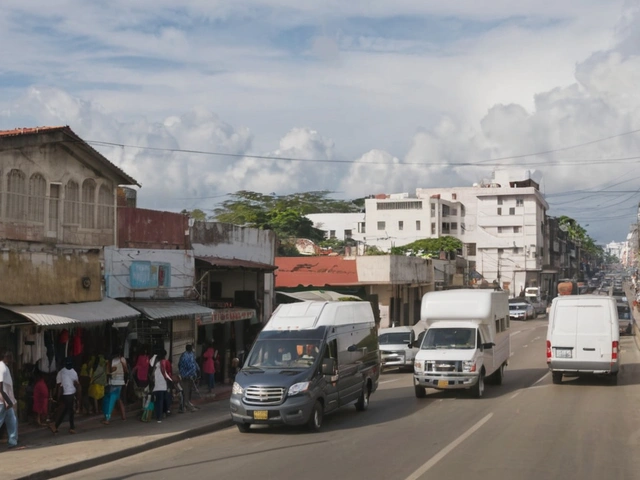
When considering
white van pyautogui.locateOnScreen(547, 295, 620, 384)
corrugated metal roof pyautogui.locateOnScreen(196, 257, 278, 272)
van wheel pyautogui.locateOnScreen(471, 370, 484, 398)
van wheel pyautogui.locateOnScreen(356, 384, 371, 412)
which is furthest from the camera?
corrugated metal roof pyautogui.locateOnScreen(196, 257, 278, 272)

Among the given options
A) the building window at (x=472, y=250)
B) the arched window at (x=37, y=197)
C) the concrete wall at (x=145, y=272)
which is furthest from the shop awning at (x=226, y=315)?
the building window at (x=472, y=250)

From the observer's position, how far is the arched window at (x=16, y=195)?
17.3 meters

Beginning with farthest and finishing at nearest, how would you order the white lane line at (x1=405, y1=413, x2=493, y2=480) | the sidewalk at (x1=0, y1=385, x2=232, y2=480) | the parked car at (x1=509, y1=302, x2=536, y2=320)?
the parked car at (x1=509, y1=302, x2=536, y2=320) → the sidewalk at (x1=0, y1=385, x2=232, y2=480) → the white lane line at (x1=405, y1=413, x2=493, y2=480)

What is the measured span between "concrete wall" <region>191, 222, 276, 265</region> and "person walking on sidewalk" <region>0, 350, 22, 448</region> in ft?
37.4

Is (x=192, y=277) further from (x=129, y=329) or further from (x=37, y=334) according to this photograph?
(x=37, y=334)

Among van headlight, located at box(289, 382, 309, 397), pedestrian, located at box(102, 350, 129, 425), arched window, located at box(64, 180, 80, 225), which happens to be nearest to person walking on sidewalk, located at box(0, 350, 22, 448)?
pedestrian, located at box(102, 350, 129, 425)

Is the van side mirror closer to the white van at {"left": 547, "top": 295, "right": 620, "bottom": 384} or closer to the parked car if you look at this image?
the white van at {"left": 547, "top": 295, "right": 620, "bottom": 384}

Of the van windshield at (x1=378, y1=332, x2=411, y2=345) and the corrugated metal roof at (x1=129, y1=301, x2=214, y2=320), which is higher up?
the corrugated metal roof at (x1=129, y1=301, x2=214, y2=320)

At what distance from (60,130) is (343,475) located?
36.0ft

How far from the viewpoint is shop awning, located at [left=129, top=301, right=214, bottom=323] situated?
2038 centimetres

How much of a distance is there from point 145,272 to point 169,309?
1.28m

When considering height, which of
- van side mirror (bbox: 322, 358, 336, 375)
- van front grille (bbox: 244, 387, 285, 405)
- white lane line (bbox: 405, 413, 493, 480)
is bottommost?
white lane line (bbox: 405, 413, 493, 480)

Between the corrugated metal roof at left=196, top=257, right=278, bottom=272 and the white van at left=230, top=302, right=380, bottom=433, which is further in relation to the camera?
the corrugated metal roof at left=196, top=257, right=278, bottom=272

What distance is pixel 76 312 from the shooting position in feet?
57.4
